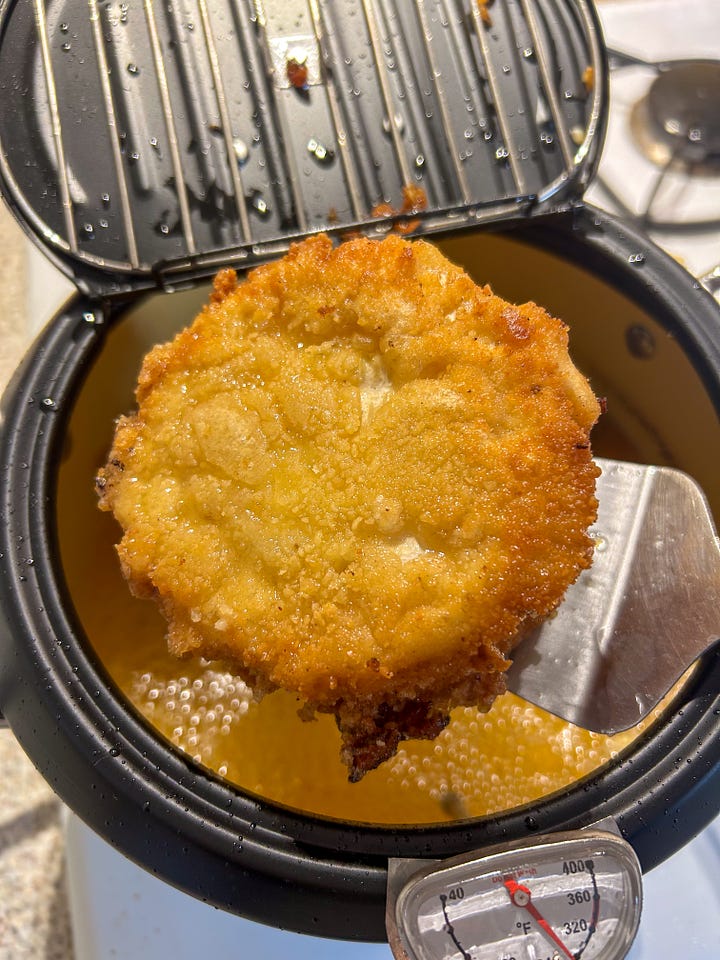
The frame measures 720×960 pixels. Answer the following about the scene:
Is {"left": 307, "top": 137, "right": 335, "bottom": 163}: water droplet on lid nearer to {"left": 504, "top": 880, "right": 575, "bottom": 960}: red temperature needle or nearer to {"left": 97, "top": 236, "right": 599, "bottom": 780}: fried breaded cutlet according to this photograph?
{"left": 97, "top": 236, "right": 599, "bottom": 780}: fried breaded cutlet

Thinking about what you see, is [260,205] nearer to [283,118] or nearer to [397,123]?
[283,118]

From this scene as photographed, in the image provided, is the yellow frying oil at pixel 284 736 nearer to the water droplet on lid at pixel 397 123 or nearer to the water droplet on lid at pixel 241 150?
the water droplet on lid at pixel 241 150

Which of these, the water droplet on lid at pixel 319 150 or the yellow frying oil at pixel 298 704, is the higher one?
the water droplet on lid at pixel 319 150

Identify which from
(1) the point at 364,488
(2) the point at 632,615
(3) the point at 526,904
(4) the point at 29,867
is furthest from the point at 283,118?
(4) the point at 29,867

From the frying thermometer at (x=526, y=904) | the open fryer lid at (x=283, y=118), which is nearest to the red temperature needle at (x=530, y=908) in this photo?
the frying thermometer at (x=526, y=904)

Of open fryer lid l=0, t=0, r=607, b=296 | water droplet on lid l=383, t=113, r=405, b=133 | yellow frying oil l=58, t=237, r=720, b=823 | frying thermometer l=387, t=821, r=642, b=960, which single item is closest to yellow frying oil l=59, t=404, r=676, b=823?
yellow frying oil l=58, t=237, r=720, b=823

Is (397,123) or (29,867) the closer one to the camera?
(397,123)

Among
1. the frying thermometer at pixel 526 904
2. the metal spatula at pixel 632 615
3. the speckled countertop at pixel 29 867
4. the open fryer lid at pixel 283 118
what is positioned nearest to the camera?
the frying thermometer at pixel 526 904

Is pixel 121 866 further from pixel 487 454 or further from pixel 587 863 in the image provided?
pixel 487 454
